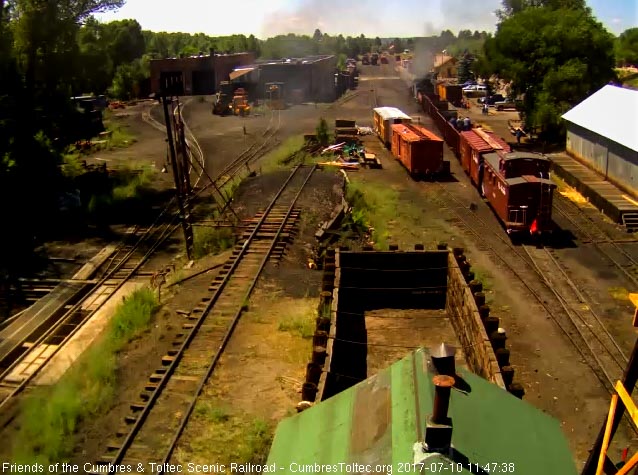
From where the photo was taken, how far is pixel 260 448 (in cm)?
1042

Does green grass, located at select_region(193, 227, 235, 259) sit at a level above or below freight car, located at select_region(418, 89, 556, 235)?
below

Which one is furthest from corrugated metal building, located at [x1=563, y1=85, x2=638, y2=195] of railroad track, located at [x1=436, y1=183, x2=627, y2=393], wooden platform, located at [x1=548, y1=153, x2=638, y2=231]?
railroad track, located at [x1=436, y1=183, x2=627, y2=393]

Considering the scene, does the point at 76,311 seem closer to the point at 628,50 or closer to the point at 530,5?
the point at 530,5

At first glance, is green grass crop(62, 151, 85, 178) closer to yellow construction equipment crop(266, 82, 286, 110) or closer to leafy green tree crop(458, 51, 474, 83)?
yellow construction equipment crop(266, 82, 286, 110)

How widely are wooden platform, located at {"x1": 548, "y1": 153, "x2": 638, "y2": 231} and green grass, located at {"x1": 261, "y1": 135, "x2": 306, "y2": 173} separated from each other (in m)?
13.7

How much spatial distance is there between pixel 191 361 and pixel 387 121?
88.5 ft

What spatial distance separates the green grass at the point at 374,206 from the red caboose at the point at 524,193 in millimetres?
4253

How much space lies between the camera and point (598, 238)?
869 inches

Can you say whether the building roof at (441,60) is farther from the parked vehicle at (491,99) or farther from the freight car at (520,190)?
the freight car at (520,190)

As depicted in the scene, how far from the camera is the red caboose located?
21.4 m

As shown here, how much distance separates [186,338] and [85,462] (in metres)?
4.20

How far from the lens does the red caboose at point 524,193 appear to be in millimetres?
21359

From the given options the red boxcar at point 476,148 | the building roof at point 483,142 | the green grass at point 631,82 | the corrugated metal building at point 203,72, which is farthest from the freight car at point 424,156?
the corrugated metal building at point 203,72

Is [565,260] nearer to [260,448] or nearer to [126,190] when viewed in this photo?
[260,448]
